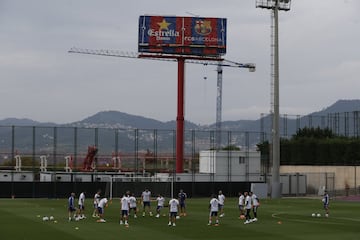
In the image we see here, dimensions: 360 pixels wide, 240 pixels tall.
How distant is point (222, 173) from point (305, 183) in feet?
A: 35.5

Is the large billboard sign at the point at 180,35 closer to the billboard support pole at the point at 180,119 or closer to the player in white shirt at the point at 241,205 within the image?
the billboard support pole at the point at 180,119

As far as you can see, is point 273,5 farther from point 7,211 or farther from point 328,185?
point 7,211

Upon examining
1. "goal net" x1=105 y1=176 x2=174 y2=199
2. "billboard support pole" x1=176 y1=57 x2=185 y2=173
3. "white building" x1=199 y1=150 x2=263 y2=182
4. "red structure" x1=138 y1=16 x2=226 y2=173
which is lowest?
"goal net" x1=105 y1=176 x2=174 y2=199

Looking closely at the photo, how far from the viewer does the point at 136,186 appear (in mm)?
71125

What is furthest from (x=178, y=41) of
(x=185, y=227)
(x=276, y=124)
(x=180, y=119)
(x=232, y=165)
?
(x=185, y=227)

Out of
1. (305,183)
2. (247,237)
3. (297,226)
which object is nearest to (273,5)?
(305,183)

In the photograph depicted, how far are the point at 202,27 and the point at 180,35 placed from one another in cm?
327

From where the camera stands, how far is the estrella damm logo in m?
90.8

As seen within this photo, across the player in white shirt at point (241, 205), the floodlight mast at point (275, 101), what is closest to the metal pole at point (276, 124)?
the floodlight mast at point (275, 101)

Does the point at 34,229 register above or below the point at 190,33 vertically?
below

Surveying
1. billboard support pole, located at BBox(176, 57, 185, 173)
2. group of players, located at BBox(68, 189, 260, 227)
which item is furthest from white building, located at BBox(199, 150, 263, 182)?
group of players, located at BBox(68, 189, 260, 227)

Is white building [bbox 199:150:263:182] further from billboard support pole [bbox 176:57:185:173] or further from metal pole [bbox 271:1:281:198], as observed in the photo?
metal pole [bbox 271:1:281:198]

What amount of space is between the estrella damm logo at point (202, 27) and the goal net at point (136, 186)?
25.4 meters

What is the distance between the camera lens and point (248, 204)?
138 feet
